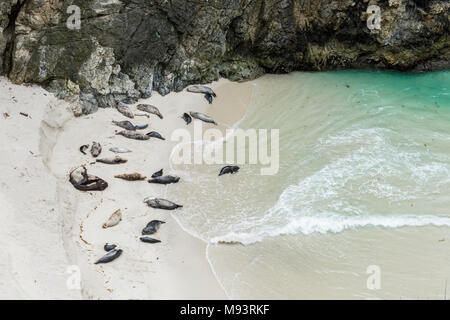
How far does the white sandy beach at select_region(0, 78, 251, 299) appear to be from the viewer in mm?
7684

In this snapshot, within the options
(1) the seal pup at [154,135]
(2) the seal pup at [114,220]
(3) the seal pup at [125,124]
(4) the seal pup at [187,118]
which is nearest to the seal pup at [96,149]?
(3) the seal pup at [125,124]

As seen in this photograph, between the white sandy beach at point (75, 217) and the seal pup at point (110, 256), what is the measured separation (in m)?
0.10

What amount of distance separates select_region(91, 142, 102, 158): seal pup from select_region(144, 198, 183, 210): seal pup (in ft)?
6.30

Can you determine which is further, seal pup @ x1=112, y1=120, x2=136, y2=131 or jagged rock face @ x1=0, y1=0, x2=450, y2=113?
jagged rock face @ x1=0, y1=0, x2=450, y2=113

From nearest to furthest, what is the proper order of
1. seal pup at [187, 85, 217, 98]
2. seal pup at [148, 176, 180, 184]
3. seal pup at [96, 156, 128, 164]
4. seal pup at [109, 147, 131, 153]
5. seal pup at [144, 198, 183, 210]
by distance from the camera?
seal pup at [144, 198, 183, 210], seal pup at [148, 176, 180, 184], seal pup at [96, 156, 128, 164], seal pup at [109, 147, 131, 153], seal pup at [187, 85, 217, 98]

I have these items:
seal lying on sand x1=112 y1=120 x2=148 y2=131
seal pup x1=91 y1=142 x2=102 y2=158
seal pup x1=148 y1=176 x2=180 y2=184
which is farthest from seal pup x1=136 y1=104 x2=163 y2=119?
seal pup x1=148 y1=176 x2=180 y2=184

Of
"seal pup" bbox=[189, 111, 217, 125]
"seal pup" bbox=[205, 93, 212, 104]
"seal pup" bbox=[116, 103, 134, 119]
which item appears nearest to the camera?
"seal pup" bbox=[116, 103, 134, 119]

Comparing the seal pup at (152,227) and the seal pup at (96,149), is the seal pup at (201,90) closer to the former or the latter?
the seal pup at (96,149)

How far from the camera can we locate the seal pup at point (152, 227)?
361 inches

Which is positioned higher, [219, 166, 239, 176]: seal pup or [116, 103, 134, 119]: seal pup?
[116, 103, 134, 119]: seal pup

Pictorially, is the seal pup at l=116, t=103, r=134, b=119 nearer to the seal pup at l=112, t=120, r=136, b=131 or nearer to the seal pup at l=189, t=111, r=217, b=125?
the seal pup at l=112, t=120, r=136, b=131

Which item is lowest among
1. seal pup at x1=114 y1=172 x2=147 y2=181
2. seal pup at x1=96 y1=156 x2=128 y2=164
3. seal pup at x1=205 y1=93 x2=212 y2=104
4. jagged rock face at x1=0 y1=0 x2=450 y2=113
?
seal pup at x1=114 y1=172 x2=147 y2=181

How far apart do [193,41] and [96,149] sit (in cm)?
514
